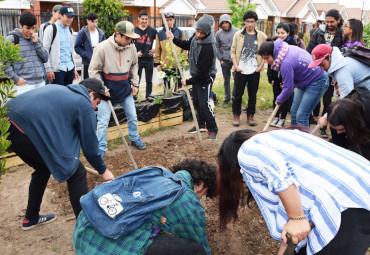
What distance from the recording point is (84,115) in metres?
2.77

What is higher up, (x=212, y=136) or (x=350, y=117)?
(x=350, y=117)

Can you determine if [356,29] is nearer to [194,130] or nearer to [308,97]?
[308,97]

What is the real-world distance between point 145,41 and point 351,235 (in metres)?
6.12

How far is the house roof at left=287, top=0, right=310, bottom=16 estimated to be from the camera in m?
33.1

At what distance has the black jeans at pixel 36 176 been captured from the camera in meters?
2.72

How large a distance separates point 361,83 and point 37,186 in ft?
11.3

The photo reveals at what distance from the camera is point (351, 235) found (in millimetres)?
1761

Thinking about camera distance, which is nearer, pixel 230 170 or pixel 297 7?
pixel 230 170

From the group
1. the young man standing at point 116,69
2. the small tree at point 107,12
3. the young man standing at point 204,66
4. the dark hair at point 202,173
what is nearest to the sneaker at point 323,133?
the young man standing at point 204,66

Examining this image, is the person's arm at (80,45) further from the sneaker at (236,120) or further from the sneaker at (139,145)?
the sneaker at (236,120)

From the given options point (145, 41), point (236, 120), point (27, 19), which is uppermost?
point (27, 19)

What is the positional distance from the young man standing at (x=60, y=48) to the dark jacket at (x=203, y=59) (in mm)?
2170

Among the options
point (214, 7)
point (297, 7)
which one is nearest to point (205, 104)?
point (214, 7)

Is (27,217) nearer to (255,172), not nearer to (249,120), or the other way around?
(255,172)
